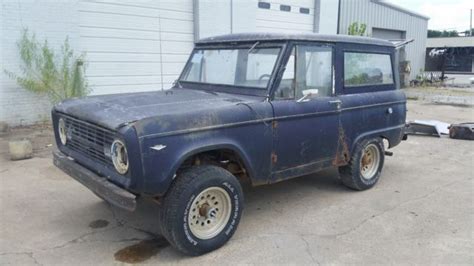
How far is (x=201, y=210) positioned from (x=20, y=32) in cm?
694

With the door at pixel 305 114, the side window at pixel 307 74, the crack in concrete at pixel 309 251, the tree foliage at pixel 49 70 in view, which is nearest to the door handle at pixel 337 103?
the door at pixel 305 114

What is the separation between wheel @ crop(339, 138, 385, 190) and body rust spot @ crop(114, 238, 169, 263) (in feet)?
→ 8.10

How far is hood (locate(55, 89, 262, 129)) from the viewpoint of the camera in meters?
3.44

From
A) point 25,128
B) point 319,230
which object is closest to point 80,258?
point 319,230

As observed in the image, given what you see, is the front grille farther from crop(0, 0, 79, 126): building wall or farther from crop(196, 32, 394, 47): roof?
crop(0, 0, 79, 126): building wall

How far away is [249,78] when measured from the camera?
14.4 ft

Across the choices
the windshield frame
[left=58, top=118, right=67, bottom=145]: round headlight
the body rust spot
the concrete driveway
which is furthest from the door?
[left=58, top=118, right=67, bottom=145]: round headlight

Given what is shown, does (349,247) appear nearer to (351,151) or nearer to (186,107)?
(351,151)

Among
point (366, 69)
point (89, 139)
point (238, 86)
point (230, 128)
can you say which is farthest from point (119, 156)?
point (366, 69)

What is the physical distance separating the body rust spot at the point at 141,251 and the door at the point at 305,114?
129 centimetres

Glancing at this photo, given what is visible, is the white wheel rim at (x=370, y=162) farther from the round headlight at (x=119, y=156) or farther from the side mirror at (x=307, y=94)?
the round headlight at (x=119, y=156)

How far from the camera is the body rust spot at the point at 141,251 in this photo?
3568 mm

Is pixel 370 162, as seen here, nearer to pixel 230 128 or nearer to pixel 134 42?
pixel 230 128

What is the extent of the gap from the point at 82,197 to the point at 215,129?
2331mm
